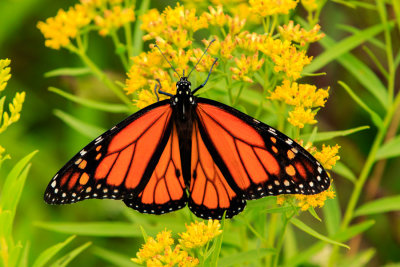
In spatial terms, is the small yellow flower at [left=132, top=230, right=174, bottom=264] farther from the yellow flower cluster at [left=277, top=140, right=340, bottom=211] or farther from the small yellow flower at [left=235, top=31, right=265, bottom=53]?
the small yellow flower at [left=235, top=31, right=265, bottom=53]

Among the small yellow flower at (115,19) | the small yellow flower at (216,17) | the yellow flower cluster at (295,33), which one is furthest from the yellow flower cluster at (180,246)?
the small yellow flower at (115,19)

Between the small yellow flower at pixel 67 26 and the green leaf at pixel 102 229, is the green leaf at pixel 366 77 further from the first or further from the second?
the small yellow flower at pixel 67 26

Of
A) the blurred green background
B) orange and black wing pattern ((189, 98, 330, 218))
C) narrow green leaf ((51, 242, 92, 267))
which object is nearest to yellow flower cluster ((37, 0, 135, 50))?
the blurred green background

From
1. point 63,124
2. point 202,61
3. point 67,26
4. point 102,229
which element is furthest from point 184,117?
point 63,124

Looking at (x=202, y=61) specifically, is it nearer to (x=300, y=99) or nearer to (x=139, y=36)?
(x=300, y=99)

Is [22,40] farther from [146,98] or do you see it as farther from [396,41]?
[396,41]

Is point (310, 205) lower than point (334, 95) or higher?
lower

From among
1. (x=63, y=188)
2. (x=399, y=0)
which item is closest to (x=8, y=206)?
(x=63, y=188)

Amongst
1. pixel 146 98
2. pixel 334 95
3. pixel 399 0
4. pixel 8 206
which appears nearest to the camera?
pixel 8 206
